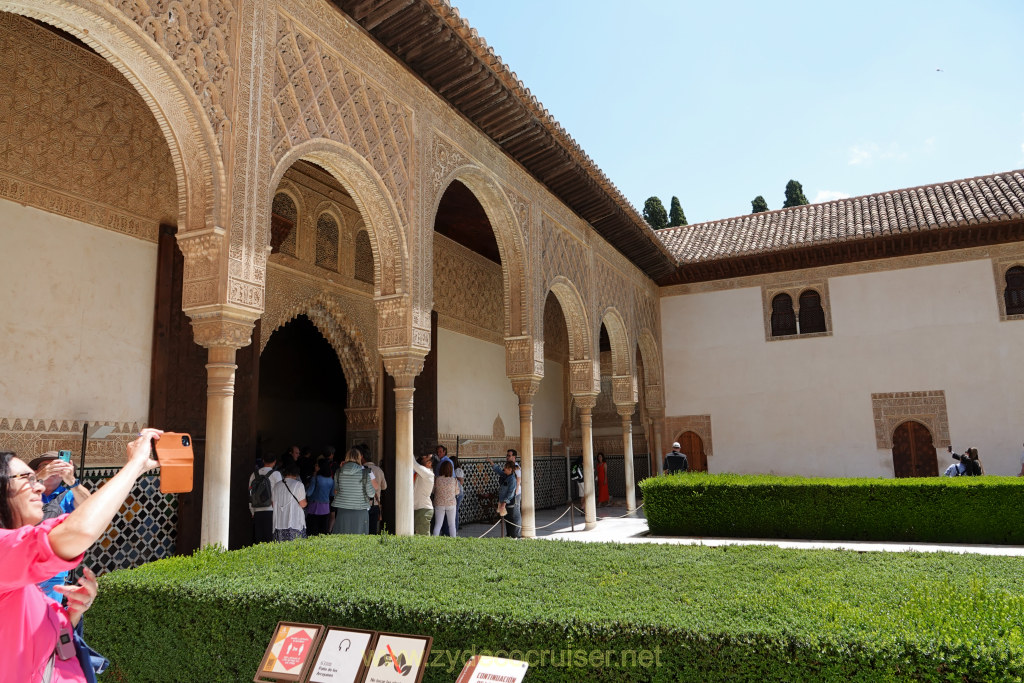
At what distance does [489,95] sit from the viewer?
8961 millimetres

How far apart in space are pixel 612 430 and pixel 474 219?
8.48 metres

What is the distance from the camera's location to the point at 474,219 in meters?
13.2

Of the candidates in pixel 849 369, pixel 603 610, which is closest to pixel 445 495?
pixel 603 610

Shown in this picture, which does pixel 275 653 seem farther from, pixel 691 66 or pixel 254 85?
pixel 691 66

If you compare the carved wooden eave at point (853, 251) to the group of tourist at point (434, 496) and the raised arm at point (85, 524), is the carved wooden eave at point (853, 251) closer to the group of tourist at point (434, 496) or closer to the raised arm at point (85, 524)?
the group of tourist at point (434, 496)

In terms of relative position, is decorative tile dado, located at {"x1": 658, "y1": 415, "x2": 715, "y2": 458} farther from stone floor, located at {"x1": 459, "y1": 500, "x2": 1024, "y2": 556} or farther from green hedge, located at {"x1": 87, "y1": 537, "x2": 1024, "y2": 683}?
green hedge, located at {"x1": 87, "y1": 537, "x2": 1024, "y2": 683}

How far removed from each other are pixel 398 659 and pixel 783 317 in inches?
645

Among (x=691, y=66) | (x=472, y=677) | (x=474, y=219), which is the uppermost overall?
(x=691, y=66)

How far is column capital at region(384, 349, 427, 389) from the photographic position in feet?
25.8

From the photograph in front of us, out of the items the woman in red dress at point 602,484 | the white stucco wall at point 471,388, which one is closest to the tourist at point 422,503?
the white stucco wall at point 471,388

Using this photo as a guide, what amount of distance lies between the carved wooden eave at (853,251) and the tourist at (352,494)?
470 inches

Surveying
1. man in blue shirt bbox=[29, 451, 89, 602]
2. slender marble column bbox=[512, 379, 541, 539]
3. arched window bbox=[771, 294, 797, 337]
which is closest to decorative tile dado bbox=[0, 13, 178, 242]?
man in blue shirt bbox=[29, 451, 89, 602]

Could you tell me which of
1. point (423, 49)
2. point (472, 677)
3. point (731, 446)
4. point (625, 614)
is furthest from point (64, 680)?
point (731, 446)

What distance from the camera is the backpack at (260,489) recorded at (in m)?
7.84
